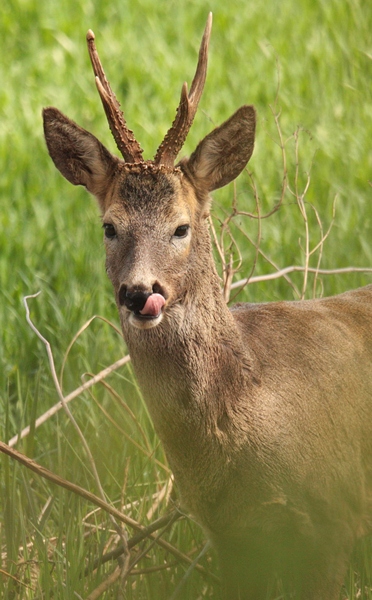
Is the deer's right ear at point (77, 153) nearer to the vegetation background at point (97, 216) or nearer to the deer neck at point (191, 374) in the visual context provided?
the deer neck at point (191, 374)

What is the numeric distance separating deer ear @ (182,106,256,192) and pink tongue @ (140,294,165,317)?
652 mm

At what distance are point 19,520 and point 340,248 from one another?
2.78 metres

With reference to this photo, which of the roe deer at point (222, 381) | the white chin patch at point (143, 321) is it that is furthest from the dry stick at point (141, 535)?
the white chin patch at point (143, 321)

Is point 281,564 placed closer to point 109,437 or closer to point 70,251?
point 109,437

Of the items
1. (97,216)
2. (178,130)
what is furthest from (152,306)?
(97,216)

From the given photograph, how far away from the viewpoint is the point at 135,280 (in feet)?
10.4

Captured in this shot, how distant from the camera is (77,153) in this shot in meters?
3.80

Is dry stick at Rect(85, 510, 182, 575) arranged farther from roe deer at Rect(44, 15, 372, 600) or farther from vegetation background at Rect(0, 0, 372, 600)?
roe deer at Rect(44, 15, 372, 600)

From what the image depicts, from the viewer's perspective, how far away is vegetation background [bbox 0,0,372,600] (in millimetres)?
4059

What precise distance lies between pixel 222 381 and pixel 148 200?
637 millimetres

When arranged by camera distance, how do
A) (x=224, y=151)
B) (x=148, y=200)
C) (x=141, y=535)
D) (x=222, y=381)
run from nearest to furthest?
(x=148, y=200), (x=222, y=381), (x=224, y=151), (x=141, y=535)

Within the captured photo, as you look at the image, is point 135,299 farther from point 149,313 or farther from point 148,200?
point 148,200

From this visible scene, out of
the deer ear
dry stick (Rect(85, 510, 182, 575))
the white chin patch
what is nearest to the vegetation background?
dry stick (Rect(85, 510, 182, 575))

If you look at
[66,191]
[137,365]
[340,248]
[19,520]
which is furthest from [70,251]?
[137,365]
